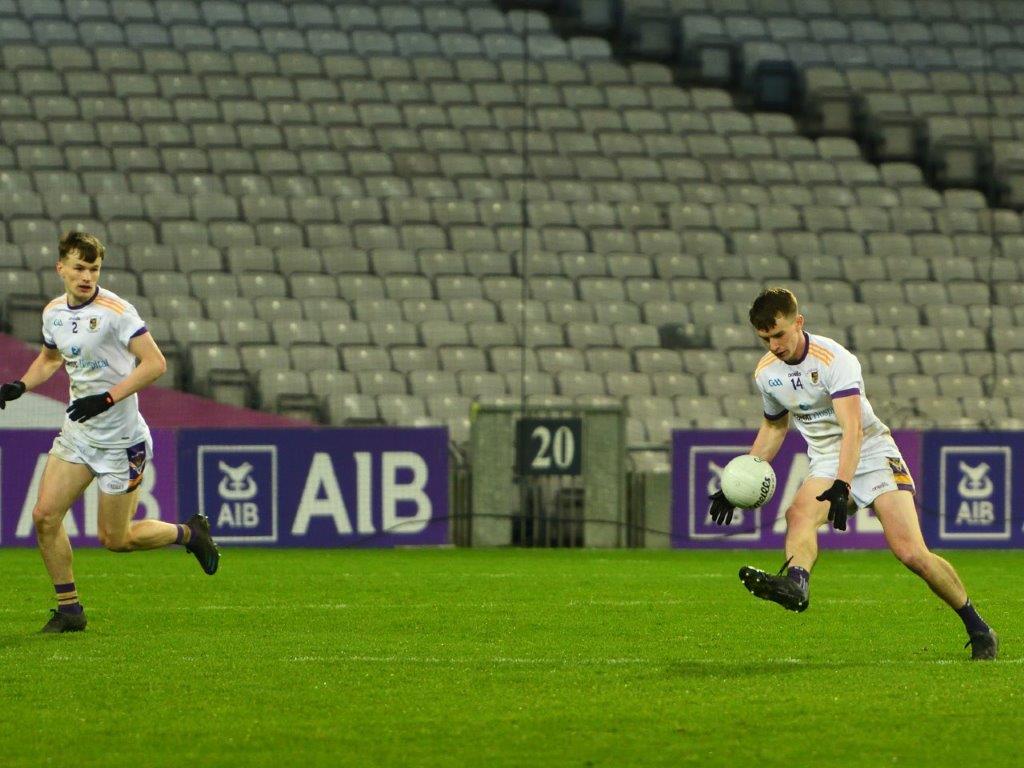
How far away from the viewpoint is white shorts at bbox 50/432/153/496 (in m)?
9.80

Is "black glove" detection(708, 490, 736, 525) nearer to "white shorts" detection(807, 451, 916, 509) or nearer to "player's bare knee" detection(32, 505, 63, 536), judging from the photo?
"white shorts" detection(807, 451, 916, 509)

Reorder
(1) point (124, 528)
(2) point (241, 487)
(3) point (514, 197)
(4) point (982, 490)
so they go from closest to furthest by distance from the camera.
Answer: (1) point (124, 528) < (2) point (241, 487) < (4) point (982, 490) < (3) point (514, 197)

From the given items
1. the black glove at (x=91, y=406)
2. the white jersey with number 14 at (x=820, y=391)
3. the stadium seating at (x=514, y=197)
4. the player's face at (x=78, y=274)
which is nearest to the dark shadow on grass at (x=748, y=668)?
the white jersey with number 14 at (x=820, y=391)

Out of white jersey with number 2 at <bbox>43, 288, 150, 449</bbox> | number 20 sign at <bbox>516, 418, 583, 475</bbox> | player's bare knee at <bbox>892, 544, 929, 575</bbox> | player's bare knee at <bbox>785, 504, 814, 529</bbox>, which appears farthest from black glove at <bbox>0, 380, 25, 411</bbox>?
number 20 sign at <bbox>516, 418, 583, 475</bbox>

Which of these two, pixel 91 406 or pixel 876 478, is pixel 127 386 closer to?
pixel 91 406

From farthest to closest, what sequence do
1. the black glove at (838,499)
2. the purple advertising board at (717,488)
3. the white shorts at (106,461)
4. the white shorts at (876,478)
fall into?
the purple advertising board at (717,488) → the white shorts at (106,461) → the white shorts at (876,478) → the black glove at (838,499)

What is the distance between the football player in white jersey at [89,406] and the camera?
954 cm

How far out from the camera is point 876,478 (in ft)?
28.7

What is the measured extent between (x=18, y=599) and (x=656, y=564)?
5691 millimetres

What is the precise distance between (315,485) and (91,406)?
291 inches

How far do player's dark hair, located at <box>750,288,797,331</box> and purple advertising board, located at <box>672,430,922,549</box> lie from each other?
28.1ft

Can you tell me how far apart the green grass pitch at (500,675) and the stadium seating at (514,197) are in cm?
613

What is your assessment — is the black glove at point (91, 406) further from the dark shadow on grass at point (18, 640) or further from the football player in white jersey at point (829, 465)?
the football player in white jersey at point (829, 465)

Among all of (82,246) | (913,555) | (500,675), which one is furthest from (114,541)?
(913,555)
